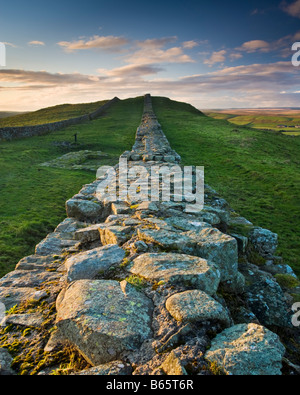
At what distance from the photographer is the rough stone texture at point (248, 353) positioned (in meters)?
2.57

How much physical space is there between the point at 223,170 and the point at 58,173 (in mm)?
12502

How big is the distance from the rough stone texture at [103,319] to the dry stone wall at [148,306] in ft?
0.04

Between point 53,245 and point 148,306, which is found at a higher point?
point 148,306

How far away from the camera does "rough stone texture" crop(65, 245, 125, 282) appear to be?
14.3ft

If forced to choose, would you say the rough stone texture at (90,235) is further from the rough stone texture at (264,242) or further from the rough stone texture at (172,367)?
the rough stone texture at (264,242)

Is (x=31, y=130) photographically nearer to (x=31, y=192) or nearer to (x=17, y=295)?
(x=31, y=192)

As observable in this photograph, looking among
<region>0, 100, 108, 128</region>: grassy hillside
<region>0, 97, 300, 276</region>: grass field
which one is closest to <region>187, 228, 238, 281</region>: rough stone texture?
<region>0, 97, 300, 276</region>: grass field

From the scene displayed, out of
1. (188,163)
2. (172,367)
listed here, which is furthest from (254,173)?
(172,367)

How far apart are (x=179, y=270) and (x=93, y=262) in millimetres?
1476

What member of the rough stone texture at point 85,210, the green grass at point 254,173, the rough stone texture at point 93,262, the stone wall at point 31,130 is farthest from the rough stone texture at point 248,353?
the stone wall at point 31,130

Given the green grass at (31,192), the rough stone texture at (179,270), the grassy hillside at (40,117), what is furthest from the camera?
the grassy hillside at (40,117)

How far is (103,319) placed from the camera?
3160 mm

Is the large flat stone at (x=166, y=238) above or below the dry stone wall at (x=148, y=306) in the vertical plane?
above

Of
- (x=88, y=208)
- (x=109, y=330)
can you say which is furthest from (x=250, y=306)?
(x=88, y=208)
